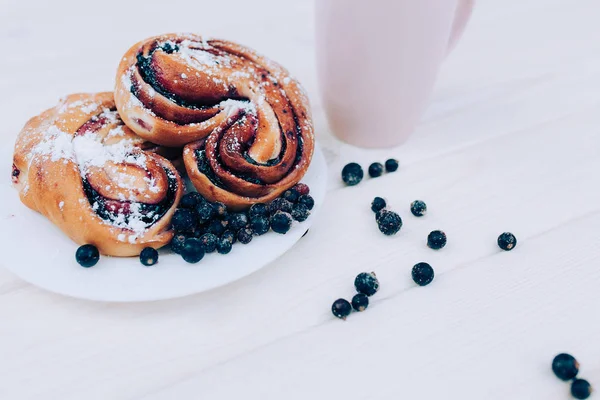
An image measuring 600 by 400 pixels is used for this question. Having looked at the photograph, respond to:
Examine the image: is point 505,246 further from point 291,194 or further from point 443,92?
point 443,92

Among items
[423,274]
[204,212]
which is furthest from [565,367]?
[204,212]

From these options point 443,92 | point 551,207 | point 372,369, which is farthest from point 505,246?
point 443,92

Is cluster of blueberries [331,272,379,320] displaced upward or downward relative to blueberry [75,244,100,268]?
upward

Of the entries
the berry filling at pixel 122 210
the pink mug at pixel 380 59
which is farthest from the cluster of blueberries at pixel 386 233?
the berry filling at pixel 122 210

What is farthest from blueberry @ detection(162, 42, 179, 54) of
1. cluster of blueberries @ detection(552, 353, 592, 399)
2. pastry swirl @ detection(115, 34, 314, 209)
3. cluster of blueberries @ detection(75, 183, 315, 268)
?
cluster of blueberries @ detection(552, 353, 592, 399)

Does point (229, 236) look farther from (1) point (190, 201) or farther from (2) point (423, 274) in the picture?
(2) point (423, 274)

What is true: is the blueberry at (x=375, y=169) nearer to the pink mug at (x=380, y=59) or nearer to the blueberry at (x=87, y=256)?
the pink mug at (x=380, y=59)

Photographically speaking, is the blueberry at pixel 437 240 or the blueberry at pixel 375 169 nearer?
the blueberry at pixel 437 240

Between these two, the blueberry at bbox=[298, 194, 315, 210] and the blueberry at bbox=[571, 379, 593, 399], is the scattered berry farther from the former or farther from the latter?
the blueberry at bbox=[571, 379, 593, 399]
